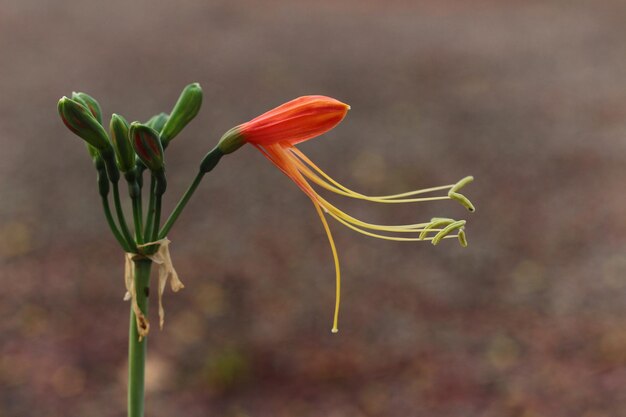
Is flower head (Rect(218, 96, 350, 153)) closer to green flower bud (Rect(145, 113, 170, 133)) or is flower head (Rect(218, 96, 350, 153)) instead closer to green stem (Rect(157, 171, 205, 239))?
green stem (Rect(157, 171, 205, 239))

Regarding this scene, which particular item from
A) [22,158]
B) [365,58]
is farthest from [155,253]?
[365,58]

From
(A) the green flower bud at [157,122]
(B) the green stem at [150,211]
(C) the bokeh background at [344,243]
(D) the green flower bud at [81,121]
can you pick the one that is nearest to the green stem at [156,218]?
(B) the green stem at [150,211]

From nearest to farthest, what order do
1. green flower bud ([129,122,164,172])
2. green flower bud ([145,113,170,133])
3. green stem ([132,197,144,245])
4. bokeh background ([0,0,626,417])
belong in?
green flower bud ([129,122,164,172]) → green stem ([132,197,144,245]) → green flower bud ([145,113,170,133]) → bokeh background ([0,0,626,417])

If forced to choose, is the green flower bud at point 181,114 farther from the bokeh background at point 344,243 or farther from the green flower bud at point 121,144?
the bokeh background at point 344,243

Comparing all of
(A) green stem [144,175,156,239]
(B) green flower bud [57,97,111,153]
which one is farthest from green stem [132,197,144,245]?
(B) green flower bud [57,97,111,153]

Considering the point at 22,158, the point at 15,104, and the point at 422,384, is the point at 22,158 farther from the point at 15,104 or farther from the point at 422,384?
the point at 422,384
